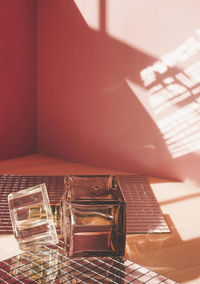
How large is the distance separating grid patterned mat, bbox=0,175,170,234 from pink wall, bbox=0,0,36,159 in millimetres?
456

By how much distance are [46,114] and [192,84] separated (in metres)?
0.77

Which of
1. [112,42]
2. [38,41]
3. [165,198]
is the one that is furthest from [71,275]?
[38,41]

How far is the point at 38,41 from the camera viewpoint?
189 centimetres

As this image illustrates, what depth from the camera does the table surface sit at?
32.8 inches

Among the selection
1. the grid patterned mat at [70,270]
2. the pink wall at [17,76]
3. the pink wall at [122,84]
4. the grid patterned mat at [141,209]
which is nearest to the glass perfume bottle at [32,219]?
the grid patterned mat at [70,270]

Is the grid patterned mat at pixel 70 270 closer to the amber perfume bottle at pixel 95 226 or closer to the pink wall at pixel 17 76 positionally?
the amber perfume bottle at pixel 95 226

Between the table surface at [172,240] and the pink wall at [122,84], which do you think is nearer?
the table surface at [172,240]

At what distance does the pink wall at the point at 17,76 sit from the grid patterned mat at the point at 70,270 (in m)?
1.08

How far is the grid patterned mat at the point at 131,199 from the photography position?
1.03 metres

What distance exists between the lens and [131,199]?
1.24 metres

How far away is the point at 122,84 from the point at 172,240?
82 centimetres

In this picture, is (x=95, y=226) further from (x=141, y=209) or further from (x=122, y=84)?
(x=122, y=84)

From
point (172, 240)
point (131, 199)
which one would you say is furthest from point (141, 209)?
point (172, 240)

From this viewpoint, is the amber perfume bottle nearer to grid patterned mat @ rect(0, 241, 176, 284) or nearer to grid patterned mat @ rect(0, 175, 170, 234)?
grid patterned mat @ rect(0, 241, 176, 284)
